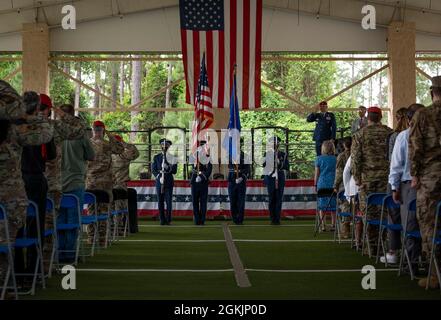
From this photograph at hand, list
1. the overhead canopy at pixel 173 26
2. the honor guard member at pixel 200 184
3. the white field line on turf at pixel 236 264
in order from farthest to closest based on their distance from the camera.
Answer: the overhead canopy at pixel 173 26, the honor guard member at pixel 200 184, the white field line on turf at pixel 236 264

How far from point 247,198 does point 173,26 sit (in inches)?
259

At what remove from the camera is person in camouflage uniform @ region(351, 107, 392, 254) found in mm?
10656

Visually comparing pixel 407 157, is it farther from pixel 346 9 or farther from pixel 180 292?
pixel 346 9

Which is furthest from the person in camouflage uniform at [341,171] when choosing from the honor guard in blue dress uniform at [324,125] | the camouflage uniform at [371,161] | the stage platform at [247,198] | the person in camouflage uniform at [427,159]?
the honor guard in blue dress uniform at [324,125]

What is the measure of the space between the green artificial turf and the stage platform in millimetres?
5309

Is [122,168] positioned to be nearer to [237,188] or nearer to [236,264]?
[237,188]

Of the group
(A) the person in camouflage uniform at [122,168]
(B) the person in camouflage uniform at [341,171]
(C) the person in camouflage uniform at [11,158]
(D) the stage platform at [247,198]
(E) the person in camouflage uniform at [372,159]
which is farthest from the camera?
(D) the stage platform at [247,198]

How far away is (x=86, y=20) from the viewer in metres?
24.6

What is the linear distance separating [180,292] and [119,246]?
532cm

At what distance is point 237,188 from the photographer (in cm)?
1831

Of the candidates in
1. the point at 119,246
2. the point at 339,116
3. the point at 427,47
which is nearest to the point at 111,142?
the point at 119,246

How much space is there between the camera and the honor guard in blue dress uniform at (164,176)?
18062 millimetres

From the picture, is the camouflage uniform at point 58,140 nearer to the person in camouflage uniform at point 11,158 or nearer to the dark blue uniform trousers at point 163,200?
the person in camouflage uniform at point 11,158

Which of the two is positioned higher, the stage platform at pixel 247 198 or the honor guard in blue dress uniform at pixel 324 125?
the honor guard in blue dress uniform at pixel 324 125
